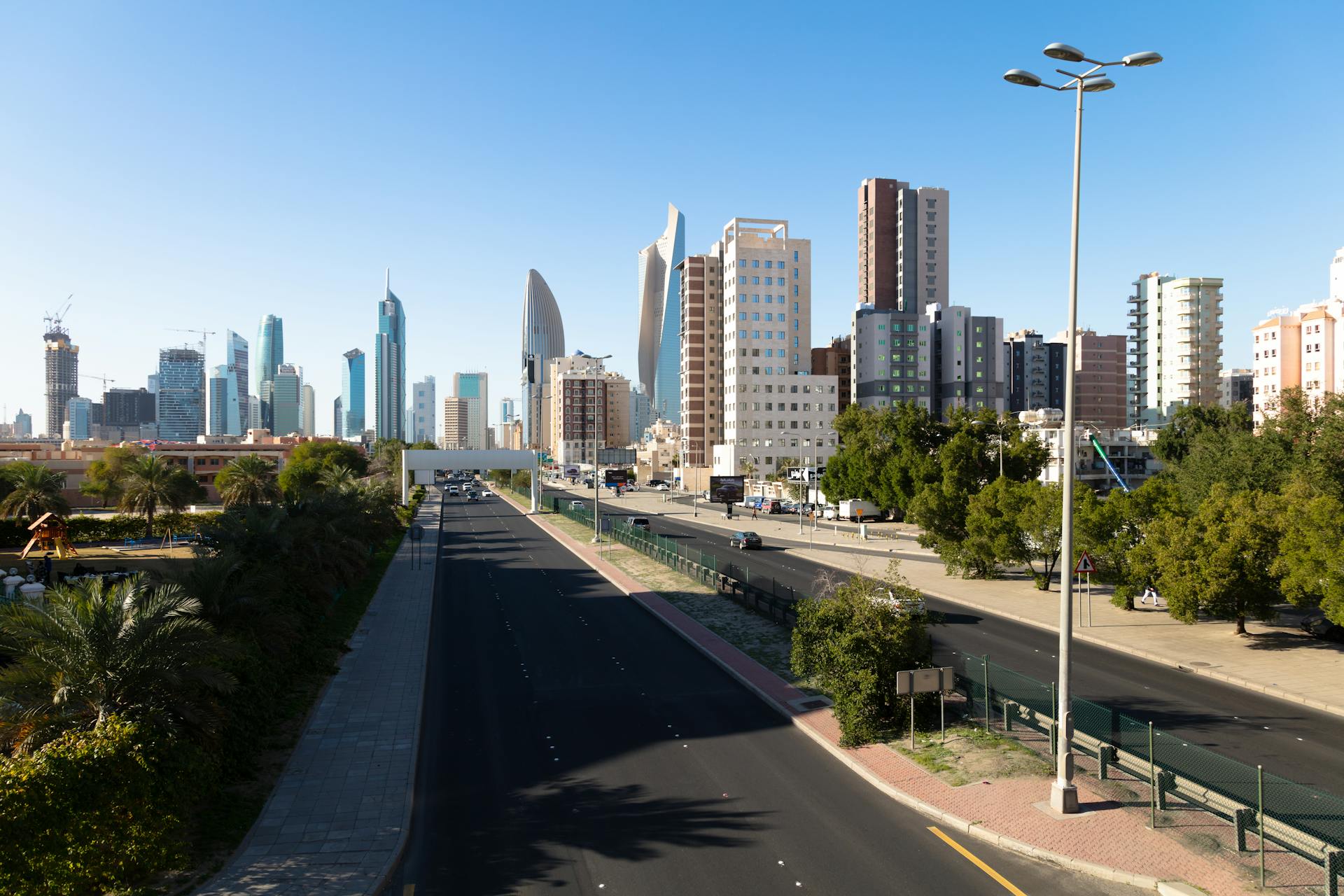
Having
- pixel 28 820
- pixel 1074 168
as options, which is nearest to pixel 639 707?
pixel 28 820

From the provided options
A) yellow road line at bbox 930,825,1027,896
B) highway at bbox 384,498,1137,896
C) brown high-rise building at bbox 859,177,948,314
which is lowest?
highway at bbox 384,498,1137,896

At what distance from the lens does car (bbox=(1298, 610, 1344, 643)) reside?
25891 millimetres

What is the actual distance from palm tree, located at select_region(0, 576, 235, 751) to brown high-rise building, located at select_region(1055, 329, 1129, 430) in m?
184

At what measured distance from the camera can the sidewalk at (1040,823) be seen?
37.8ft

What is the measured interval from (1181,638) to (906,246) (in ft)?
495

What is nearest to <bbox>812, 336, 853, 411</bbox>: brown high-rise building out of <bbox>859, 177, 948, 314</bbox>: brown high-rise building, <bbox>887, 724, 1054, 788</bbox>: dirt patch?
<bbox>859, 177, 948, 314</bbox>: brown high-rise building

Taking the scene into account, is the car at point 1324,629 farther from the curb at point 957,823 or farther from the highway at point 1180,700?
the curb at point 957,823

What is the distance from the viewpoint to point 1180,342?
139 meters

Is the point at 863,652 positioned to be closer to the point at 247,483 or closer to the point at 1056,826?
the point at 1056,826

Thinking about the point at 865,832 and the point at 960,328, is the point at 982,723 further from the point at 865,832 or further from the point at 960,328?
the point at 960,328

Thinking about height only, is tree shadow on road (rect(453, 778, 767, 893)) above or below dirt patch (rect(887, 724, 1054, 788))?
below

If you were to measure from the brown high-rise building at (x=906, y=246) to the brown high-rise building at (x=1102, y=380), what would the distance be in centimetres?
3354

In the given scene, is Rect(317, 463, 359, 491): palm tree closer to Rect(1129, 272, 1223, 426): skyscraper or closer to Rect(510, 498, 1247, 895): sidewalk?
Rect(510, 498, 1247, 895): sidewalk

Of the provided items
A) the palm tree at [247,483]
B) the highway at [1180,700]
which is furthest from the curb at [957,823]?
the palm tree at [247,483]
